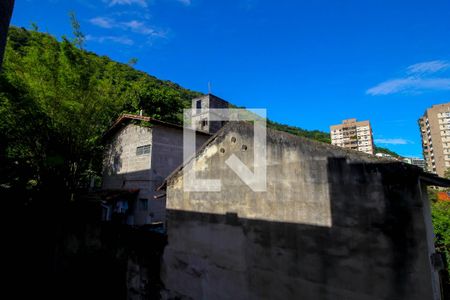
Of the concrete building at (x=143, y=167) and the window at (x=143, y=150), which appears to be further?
the window at (x=143, y=150)

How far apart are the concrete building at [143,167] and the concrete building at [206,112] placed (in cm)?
759

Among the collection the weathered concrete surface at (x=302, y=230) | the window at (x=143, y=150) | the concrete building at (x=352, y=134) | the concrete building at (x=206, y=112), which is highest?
the concrete building at (x=352, y=134)

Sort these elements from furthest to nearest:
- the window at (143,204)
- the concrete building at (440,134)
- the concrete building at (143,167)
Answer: the concrete building at (440,134) < the window at (143,204) < the concrete building at (143,167)

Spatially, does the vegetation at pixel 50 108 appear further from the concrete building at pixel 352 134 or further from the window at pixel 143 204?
the concrete building at pixel 352 134

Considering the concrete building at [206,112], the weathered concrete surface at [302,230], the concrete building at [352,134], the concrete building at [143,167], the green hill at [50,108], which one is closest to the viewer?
the weathered concrete surface at [302,230]

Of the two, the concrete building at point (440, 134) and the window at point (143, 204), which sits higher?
the concrete building at point (440, 134)

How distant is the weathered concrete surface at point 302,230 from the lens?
4.31 meters

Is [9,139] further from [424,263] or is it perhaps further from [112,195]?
→ [424,263]

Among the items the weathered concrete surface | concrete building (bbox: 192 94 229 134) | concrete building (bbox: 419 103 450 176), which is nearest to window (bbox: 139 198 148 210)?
the weathered concrete surface

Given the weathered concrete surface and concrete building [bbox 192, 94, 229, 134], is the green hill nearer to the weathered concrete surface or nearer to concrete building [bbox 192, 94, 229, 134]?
the weathered concrete surface

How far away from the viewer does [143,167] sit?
14.2 meters

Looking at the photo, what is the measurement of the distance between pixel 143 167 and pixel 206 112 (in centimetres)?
1214

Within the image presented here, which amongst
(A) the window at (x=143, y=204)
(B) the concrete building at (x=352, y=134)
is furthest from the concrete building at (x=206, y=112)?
(B) the concrete building at (x=352, y=134)

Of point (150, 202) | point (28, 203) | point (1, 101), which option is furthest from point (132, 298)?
point (1, 101)
